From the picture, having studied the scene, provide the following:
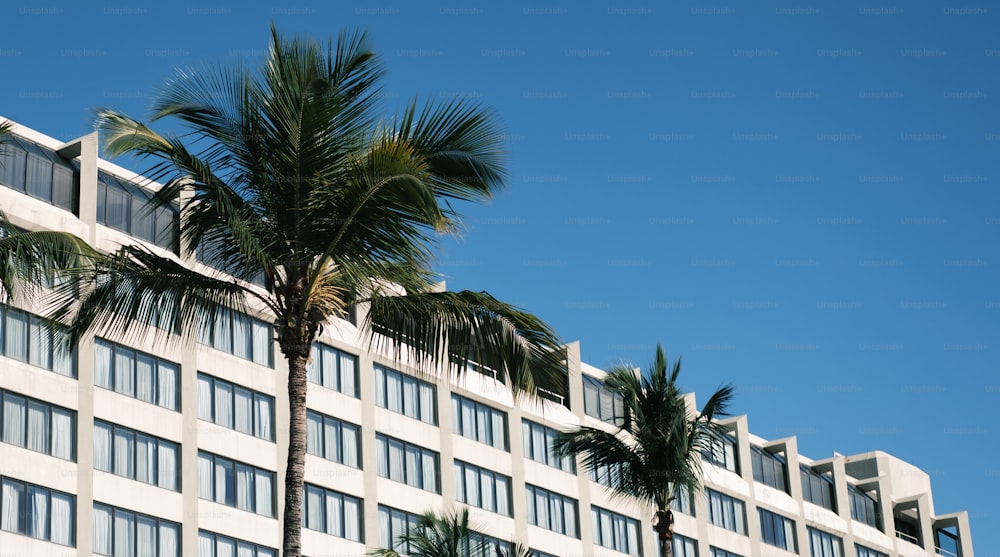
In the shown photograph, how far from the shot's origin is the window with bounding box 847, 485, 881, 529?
3359 inches

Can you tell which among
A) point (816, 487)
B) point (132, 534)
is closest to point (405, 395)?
point (132, 534)

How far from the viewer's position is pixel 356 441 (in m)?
57.4

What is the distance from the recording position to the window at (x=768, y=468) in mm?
78750

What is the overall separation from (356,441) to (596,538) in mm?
14576

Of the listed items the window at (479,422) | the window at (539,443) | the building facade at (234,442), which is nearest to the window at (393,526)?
the building facade at (234,442)

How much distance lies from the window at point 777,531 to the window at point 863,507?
711 cm

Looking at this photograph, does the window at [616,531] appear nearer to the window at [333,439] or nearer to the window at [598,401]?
the window at [598,401]

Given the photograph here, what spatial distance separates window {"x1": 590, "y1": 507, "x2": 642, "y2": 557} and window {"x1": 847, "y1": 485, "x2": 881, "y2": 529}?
2036cm

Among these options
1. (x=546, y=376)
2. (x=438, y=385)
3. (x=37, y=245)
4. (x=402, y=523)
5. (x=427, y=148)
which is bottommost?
(x=546, y=376)

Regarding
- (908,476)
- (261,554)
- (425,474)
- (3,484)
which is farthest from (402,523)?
(908,476)

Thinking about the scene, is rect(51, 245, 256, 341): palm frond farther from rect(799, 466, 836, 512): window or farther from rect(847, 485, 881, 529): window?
rect(847, 485, 881, 529): window

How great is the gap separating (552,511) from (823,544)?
22315 millimetres

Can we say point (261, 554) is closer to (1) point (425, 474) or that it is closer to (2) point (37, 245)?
(1) point (425, 474)

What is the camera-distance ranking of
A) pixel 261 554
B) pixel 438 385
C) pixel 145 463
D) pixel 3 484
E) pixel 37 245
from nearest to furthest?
pixel 37 245 → pixel 3 484 → pixel 145 463 → pixel 261 554 → pixel 438 385
